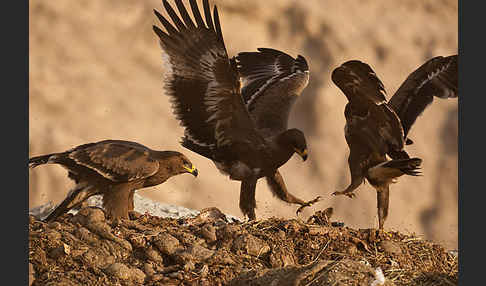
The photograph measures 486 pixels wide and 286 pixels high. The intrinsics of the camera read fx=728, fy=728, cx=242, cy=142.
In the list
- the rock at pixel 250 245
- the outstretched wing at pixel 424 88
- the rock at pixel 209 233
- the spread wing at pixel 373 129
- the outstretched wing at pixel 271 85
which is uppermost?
the outstretched wing at pixel 271 85

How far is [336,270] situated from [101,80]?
8.46 m

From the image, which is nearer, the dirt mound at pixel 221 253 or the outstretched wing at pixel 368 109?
the dirt mound at pixel 221 253

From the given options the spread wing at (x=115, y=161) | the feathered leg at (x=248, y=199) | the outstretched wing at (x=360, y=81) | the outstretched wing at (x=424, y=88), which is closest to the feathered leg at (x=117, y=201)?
the spread wing at (x=115, y=161)

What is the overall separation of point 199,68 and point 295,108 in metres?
6.23

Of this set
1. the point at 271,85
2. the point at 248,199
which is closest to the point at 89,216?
the point at 248,199

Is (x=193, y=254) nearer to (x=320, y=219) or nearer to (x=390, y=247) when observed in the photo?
(x=320, y=219)

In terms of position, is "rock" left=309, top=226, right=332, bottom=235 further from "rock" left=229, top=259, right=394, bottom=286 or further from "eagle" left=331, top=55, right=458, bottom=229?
"rock" left=229, top=259, right=394, bottom=286

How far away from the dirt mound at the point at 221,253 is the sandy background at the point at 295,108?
5.08 meters

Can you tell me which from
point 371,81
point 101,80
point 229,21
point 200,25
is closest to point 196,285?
point 371,81

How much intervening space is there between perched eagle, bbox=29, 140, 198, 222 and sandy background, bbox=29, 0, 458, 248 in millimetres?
4472

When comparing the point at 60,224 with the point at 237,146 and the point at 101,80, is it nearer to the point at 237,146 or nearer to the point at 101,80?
the point at 237,146

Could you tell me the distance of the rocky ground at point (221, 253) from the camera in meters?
5.08

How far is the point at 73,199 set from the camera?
664cm

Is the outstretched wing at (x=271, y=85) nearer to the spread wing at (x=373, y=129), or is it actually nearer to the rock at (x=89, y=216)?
the spread wing at (x=373, y=129)
